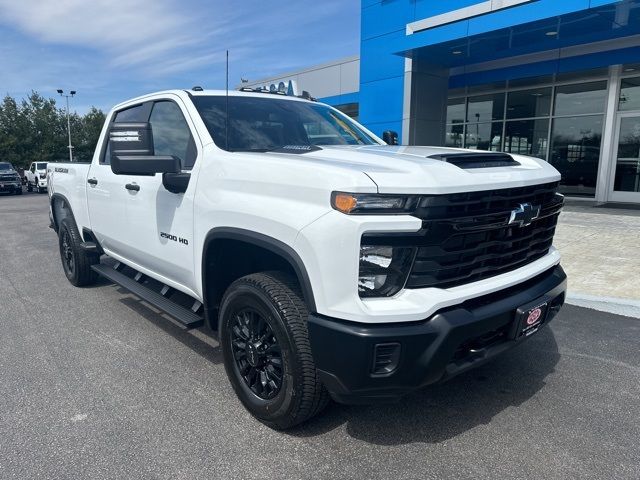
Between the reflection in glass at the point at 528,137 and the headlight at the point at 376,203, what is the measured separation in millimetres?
13738

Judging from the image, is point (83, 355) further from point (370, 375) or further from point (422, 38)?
point (422, 38)

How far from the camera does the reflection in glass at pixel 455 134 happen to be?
1625 centimetres

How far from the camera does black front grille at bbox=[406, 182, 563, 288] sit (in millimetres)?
2257

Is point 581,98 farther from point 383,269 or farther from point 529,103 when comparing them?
point 383,269

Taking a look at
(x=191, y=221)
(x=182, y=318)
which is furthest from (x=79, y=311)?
(x=191, y=221)

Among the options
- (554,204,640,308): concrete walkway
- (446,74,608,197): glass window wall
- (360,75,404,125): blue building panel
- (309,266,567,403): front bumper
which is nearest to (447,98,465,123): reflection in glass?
(446,74,608,197): glass window wall

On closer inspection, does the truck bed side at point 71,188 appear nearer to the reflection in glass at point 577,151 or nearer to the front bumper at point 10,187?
the reflection in glass at point 577,151

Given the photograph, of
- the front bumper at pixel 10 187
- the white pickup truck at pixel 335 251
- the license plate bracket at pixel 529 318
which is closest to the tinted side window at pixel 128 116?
the white pickup truck at pixel 335 251

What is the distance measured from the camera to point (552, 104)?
46.6 ft

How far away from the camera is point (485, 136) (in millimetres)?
15844

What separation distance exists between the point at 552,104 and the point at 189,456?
579 inches

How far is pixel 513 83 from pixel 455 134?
236 cm

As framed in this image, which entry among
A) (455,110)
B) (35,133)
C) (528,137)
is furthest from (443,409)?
(35,133)

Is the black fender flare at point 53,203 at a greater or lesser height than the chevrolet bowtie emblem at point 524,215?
lesser
